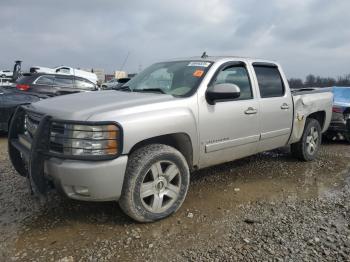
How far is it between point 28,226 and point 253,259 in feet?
6.97

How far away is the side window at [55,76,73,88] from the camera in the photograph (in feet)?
40.0

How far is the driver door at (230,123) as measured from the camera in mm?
4043

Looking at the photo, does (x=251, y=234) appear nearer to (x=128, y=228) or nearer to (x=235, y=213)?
(x=235, y=213)

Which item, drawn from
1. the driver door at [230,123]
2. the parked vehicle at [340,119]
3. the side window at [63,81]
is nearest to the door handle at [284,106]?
the driver door at [230,123]

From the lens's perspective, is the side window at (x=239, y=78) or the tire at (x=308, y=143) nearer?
the side window at (x=239, y=78)

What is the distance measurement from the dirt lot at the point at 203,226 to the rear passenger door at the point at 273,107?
0.63m

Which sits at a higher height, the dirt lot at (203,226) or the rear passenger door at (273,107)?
the rear passenger door at (273,107)

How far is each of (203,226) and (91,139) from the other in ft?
4.55

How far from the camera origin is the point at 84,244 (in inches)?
124

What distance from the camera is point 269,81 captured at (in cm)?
520

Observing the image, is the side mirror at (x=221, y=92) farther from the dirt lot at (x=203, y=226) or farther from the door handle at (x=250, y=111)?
the dirt lot at (x=203, y=226)

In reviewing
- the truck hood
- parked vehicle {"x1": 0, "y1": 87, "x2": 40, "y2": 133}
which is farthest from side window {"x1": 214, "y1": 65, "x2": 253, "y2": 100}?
parked vehicle {"x1": 0, "y1": 87, "x2": 40, "y2": 133}

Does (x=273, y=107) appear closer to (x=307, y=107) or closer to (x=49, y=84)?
(x=307, y=107)

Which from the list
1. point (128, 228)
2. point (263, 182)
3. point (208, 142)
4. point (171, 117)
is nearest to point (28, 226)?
point (128, 228)
